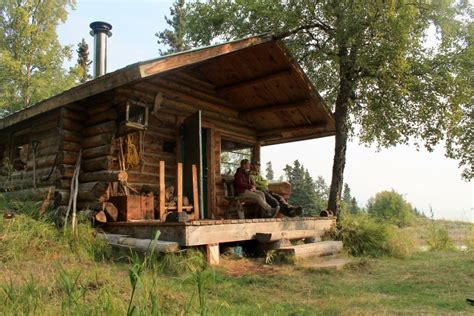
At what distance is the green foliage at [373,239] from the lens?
29.1 feet

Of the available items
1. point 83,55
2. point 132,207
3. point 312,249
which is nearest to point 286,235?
point 312,249

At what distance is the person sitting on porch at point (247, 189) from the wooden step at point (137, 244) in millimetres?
3077

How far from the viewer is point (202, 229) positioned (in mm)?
6480

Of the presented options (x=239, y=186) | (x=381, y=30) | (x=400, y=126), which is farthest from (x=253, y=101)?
(x=400, y=126)

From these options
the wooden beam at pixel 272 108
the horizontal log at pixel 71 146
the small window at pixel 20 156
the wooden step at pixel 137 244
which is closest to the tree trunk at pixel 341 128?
the wooden beam at pixel 272 108

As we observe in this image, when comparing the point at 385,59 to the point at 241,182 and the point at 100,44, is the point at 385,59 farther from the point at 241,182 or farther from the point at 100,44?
the point at 100,44

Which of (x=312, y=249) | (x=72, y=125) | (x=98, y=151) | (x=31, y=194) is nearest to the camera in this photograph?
(x=312, y=249)

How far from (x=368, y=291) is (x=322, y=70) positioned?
8.85 meters

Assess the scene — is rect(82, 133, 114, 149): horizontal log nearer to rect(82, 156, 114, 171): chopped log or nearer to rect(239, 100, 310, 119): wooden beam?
rect(82, 156, 114, 171): chopped log

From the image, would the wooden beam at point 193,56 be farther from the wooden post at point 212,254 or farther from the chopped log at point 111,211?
the wooden post at point 212,254

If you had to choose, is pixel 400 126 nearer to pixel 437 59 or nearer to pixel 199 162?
pixel 437 59

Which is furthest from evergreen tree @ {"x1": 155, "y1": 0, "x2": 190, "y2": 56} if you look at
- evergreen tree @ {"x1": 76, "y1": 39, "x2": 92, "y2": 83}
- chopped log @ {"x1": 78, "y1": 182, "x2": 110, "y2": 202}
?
chopped log @ {"x1": 78, "y1": 182, "x2": 110, "y2": 202}

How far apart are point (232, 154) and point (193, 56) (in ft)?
16.1

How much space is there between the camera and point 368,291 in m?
5.09
